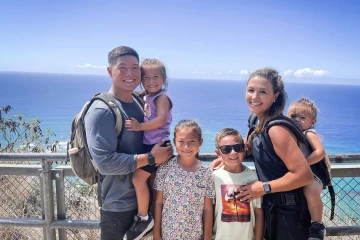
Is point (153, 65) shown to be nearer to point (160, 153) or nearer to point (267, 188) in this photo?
point (160, 153)

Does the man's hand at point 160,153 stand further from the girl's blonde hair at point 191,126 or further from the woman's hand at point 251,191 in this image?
the woman's hand at point 251,191

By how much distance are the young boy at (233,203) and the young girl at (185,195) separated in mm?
79

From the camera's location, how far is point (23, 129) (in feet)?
31.0

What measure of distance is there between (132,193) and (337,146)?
51.6 meters

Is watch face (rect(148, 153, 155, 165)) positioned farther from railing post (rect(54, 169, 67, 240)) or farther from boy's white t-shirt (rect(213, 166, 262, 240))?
railing post (rect(54, 169, 67, 240))

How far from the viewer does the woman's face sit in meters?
2.41

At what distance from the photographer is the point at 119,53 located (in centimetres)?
257

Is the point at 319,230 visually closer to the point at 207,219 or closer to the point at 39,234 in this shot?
the point at 207,219

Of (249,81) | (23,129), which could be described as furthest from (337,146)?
(249,81)

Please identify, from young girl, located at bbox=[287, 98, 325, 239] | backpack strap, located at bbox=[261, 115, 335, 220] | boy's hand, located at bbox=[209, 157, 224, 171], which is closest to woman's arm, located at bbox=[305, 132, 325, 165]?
young girl, located at bbox=[287, 98, 325, 239]

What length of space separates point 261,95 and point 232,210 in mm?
990

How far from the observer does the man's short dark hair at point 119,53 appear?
2.57 meters

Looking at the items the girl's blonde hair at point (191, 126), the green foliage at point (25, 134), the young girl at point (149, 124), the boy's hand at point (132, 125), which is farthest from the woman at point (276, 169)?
the green foliage at point (25, 134)

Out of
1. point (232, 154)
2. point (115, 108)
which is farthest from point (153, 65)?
Answer: point (232, 154)
